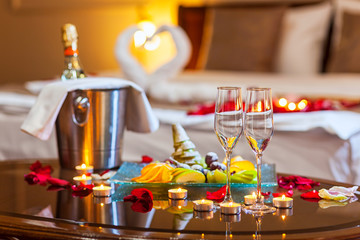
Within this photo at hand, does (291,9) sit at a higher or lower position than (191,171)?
higher

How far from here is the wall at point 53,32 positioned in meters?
4.58

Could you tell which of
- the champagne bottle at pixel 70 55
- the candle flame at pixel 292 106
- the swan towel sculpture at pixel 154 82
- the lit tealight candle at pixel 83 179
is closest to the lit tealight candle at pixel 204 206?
the lit tealight candle at pixel 83 179

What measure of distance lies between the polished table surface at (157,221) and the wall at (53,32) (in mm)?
3586

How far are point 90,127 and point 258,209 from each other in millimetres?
546

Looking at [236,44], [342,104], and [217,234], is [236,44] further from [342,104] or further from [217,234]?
Result: [217,234]

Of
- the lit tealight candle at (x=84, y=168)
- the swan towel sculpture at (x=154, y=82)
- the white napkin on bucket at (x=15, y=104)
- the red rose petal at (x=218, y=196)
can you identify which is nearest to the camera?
the red rose petal at (x=218, y=196)

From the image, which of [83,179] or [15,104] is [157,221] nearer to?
[83,179]

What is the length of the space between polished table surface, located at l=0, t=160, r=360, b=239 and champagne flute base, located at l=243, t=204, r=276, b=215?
1cm

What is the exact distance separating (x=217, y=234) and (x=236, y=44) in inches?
121

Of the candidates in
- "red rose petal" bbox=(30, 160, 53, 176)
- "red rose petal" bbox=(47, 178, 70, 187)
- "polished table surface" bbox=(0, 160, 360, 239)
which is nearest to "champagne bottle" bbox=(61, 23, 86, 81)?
"red rose petal" bbox=(30, 160, 53, 176)

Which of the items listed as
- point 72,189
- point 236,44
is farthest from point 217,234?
point 236,44

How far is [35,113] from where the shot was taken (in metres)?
1.47

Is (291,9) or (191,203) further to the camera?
(291,9)

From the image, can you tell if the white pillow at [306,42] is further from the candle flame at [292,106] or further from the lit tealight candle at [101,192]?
the lit tealight candle at [101,192]
